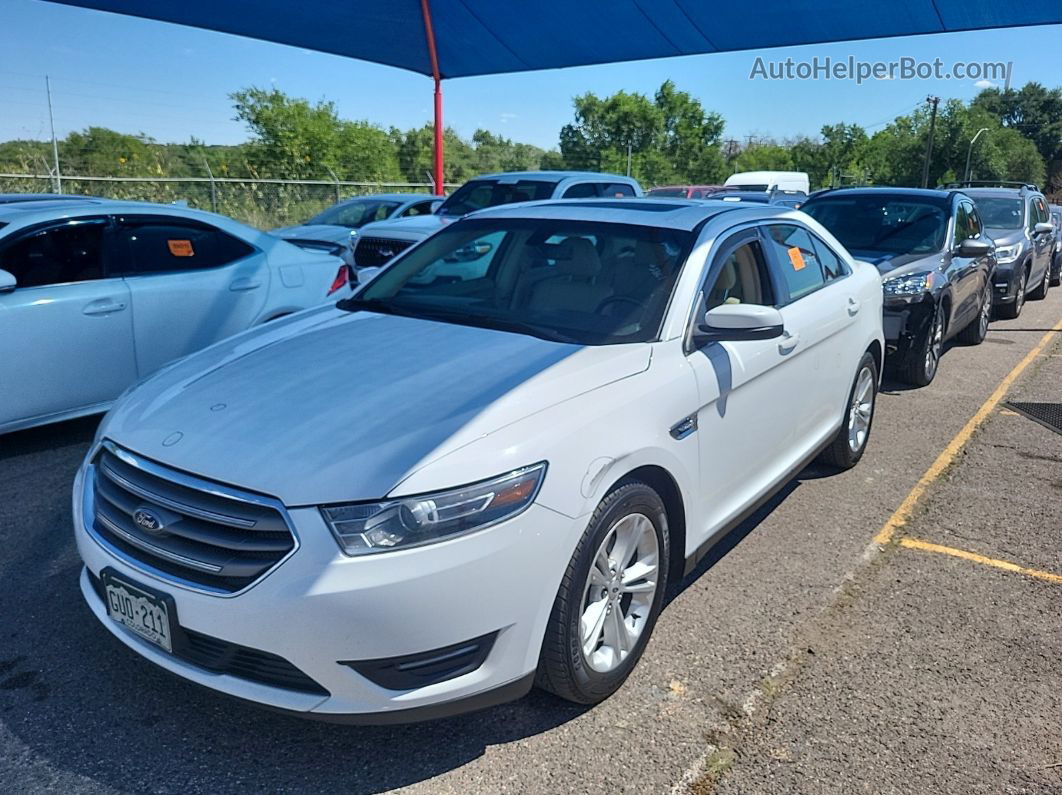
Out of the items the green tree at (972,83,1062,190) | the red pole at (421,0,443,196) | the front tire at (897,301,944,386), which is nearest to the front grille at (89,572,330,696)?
the front tire at (897,301,944,386)

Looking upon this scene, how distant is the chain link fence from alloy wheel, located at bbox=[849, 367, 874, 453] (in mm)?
15993

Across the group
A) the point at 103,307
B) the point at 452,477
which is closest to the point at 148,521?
the point at 452,477

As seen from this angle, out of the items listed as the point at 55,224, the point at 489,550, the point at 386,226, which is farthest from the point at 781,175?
the point at 489,550

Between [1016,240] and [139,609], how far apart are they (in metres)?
12.1

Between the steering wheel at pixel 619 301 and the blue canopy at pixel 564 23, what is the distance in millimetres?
10448

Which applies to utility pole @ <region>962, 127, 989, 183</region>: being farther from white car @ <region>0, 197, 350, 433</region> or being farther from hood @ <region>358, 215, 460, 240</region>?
white car @ <region>0, 197, 350, 433</region>

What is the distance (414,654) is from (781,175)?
3064 cm

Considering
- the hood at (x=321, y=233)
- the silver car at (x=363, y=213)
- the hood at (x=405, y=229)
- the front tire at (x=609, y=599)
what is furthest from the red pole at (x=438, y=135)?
the front tire at (x=609, y=599)

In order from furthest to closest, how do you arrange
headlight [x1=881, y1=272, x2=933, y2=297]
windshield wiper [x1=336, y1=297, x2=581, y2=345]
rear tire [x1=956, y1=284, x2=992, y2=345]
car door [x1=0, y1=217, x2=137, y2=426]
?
rear tire [x1=956, y1=284, x2=992, y2=345]
headlight [x1=881, y1=272, x2=933, y2=297]
car door [x1=0, y1=217, x2=137, y2=426]
windshield wiper [x1=336, y1=297, x2=581, y2=345]

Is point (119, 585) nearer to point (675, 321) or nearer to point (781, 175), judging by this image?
point (675, 321)

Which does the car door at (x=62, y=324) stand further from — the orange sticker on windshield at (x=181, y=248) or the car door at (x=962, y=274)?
the car door at (x=962, y=274)

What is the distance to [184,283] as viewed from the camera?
5836 mm

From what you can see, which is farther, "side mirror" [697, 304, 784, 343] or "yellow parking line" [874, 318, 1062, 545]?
"yellow parking line" [874, 318, 1062, 545]

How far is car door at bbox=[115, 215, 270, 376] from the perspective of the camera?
559cm
